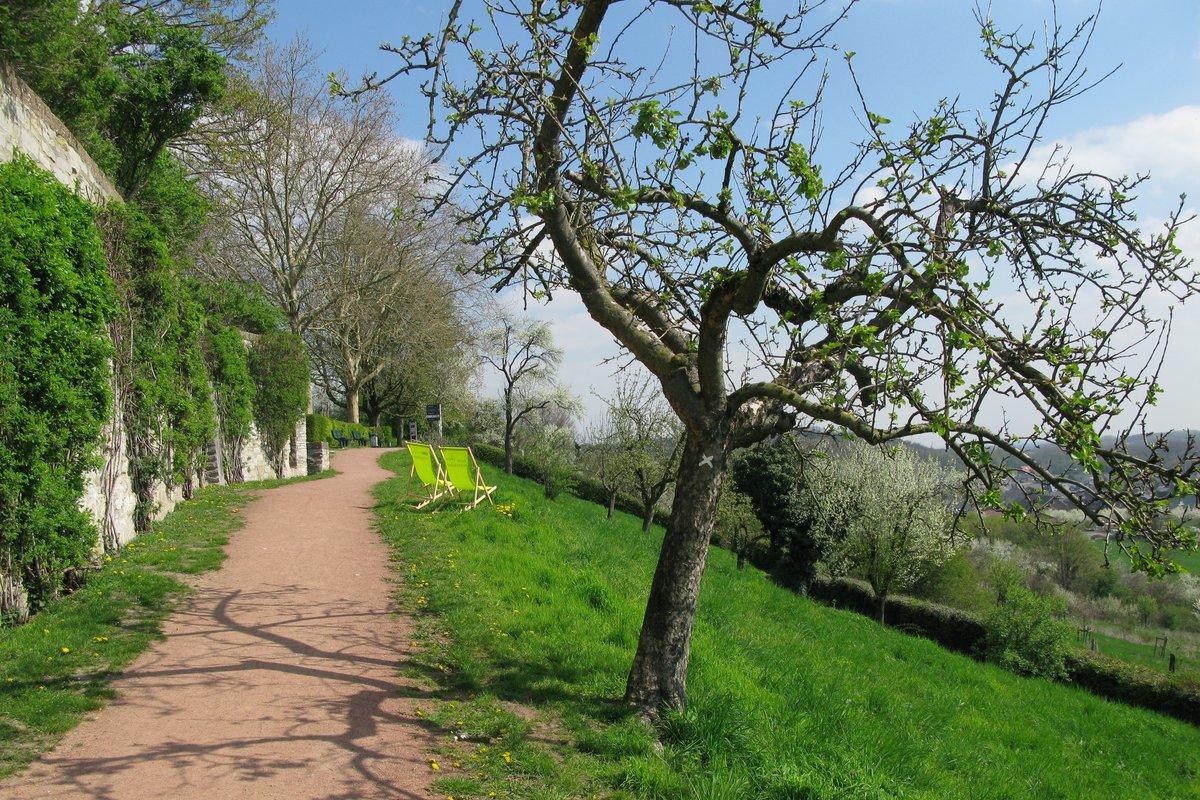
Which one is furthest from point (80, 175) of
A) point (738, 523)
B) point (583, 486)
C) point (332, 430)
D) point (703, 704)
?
point (583, 486)

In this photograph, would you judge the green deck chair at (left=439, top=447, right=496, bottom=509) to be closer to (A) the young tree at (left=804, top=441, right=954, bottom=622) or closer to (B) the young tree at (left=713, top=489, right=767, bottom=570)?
(B) the young tree at (left=713, top=489, right=767, bottom=570)

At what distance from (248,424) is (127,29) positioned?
787 cm

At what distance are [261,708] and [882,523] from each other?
74.3 feet

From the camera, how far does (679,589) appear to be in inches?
216

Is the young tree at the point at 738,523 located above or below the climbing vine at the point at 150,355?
below

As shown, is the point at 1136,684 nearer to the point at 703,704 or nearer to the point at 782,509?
the point at 782,509

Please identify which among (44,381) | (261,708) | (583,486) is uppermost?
(44,381)

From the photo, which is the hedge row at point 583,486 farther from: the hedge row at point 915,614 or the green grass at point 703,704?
the green grass at point 703,704

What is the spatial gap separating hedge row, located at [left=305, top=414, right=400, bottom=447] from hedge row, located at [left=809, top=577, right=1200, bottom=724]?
19.0 meters

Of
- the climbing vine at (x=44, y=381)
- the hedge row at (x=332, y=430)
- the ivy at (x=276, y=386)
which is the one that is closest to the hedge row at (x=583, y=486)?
the hedge row at (x=332, y=430)

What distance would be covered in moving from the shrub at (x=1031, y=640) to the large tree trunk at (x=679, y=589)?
1492cm

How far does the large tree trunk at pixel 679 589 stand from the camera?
17.9 ft

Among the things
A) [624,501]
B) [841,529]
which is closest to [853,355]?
[841,529]

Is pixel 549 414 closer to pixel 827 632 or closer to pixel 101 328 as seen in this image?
pixel 827 632
